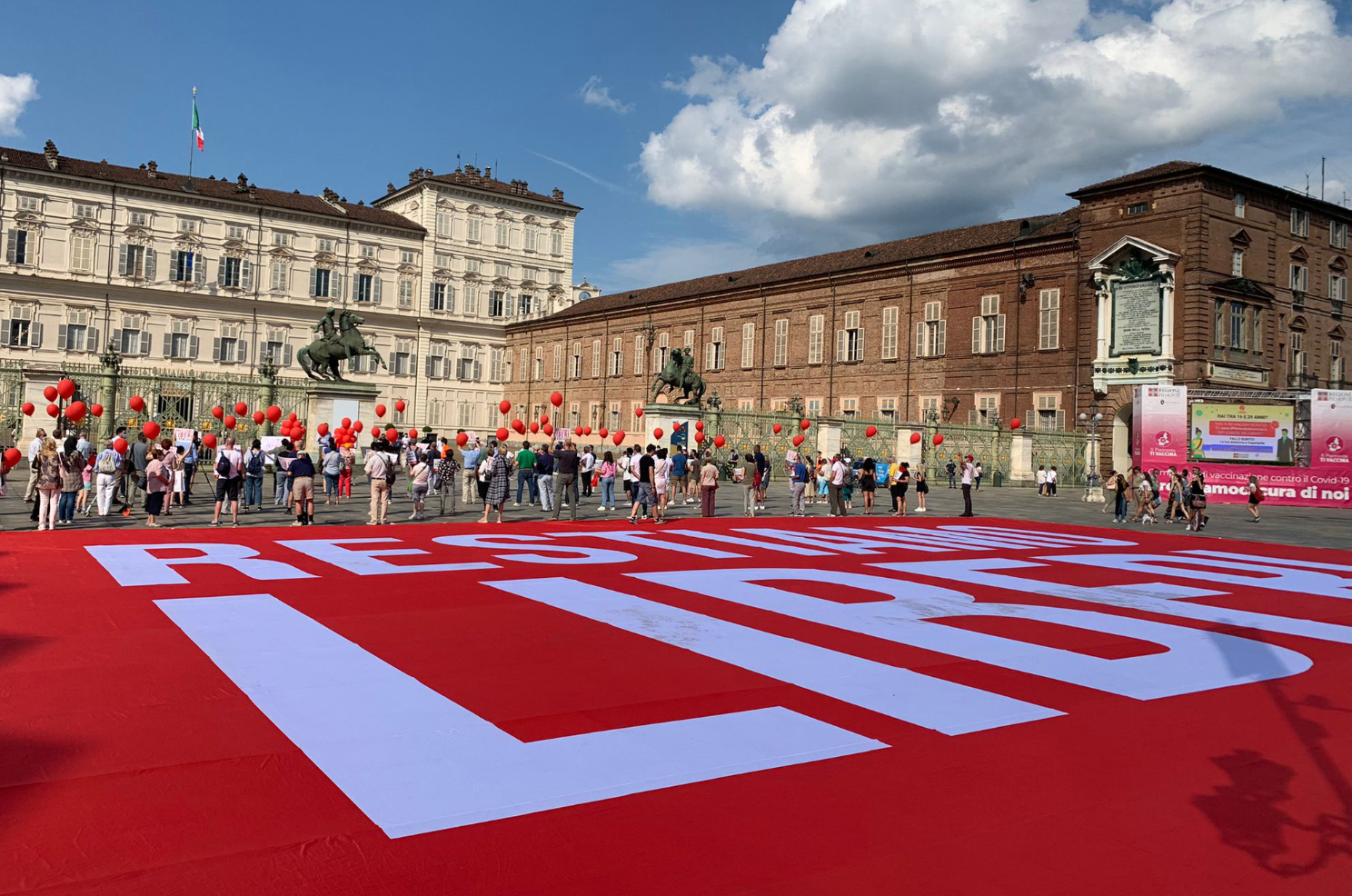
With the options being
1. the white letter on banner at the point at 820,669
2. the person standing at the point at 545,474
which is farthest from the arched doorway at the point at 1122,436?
the white letter on banner at the point at 820,669

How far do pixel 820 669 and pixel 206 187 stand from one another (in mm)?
56644

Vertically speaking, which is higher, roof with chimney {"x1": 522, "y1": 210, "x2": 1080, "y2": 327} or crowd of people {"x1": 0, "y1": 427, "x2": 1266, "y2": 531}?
roof with chimney {"x1": 522, "y1": 210, "x2": 1080, "y2": 327}

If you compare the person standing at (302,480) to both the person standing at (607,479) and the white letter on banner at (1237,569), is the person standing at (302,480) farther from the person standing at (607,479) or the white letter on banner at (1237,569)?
the white letter on banner at (1237,569)

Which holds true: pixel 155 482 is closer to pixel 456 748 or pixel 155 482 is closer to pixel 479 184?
pixel 456 748

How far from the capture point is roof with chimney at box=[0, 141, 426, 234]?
4959cm

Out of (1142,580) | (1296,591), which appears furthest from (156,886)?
(1296,591)

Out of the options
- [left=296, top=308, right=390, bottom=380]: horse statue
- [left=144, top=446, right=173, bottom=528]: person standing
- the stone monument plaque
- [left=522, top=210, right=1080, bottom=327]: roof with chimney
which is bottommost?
[left=144, top=446, right=173, bottom=528]: person standing

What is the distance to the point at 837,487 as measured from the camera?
20375mm

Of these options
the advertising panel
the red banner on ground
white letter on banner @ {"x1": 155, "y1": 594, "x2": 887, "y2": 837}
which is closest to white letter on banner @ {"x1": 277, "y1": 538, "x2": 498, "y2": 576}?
the red banner on ground

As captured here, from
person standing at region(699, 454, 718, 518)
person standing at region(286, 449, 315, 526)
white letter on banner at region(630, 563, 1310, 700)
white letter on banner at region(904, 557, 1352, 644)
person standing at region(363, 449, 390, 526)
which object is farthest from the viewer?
person standing at region(699, 454, 718, 518)

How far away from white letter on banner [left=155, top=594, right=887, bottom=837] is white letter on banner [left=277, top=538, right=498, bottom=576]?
4.04 m

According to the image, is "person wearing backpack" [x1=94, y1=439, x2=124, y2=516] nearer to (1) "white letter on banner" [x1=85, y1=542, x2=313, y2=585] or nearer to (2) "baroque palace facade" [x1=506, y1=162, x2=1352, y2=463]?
(1) "white letter on banner" [x1=85, y1=542, x2=313, y2=585]

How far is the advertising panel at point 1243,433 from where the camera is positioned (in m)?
27.7

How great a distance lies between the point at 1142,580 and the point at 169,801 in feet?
33.5
